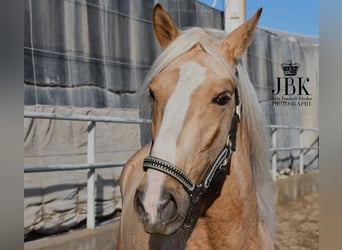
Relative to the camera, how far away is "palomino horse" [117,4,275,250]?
3.17 ft

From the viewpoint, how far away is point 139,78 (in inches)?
92.0

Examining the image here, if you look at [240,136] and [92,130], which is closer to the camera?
[240,136]

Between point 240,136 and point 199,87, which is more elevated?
point 199,87

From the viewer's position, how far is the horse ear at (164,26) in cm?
125

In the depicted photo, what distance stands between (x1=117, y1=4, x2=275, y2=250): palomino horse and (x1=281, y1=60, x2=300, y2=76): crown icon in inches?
32.6

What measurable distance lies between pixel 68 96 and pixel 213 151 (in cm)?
128

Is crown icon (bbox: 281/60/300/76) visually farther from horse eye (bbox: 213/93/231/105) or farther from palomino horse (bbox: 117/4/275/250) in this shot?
horse eye (bbox: 213/93/231/105)

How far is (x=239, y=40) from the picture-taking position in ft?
3.92

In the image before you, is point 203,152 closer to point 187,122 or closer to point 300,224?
point 187,122

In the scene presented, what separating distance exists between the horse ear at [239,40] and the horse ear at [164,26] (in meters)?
0.16

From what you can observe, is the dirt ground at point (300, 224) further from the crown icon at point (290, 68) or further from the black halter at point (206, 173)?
the black halter at point (206, 173)

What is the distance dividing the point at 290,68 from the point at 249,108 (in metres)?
0.91

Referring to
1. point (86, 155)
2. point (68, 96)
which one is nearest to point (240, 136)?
point (68, 96)
